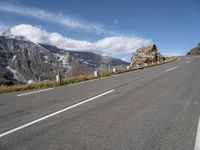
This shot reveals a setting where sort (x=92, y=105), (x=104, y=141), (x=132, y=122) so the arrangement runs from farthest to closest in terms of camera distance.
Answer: (x=92, y=105)
(x=132, y=122)
(x=104, y=141)

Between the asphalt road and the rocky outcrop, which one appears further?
the rocky outcrop

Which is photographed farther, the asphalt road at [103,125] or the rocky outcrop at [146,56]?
the rocky outcrop at [146,56]

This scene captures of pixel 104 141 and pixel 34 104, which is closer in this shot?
pixel 104 141

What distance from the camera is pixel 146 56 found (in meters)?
48.8

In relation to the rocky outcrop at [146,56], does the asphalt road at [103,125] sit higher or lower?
lower

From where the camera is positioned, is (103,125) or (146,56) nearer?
(103,125)

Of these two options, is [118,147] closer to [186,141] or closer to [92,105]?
[186,141]

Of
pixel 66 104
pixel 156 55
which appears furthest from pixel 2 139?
pixel 156 55

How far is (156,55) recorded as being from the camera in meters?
51.5

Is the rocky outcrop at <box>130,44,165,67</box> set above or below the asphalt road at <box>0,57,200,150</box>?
above

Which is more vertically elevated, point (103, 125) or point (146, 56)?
point (146, 56)

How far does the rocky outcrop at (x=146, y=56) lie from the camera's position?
47281 millimetres

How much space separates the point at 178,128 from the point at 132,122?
104 centimetres

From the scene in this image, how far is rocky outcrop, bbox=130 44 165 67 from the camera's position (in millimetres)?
47281
